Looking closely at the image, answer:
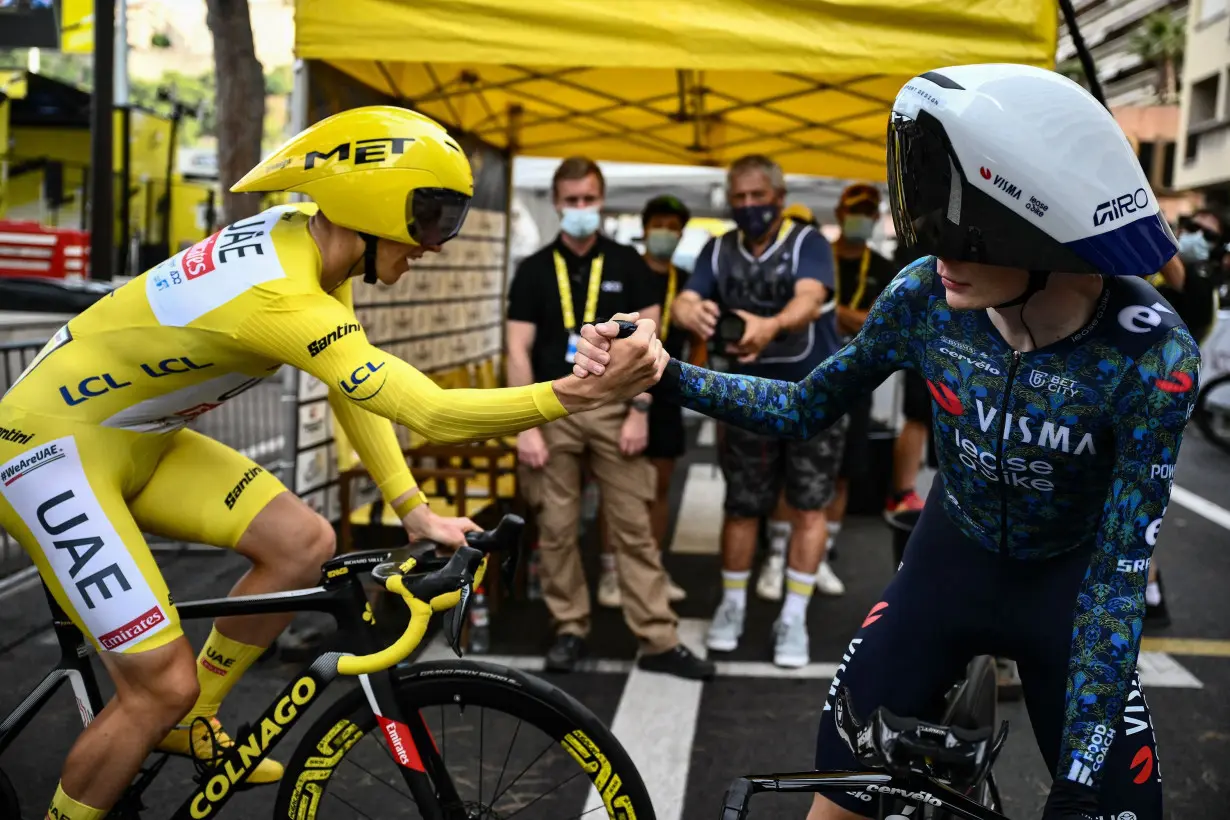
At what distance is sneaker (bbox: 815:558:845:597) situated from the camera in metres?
6.02

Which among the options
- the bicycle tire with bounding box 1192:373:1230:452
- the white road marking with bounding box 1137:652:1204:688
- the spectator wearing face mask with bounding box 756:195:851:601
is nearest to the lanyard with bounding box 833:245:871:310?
the spectator wearing face mask with bounding box 756:195:851:601

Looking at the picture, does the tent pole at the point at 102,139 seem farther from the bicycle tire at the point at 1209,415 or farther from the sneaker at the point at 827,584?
the bicycle tire at the point at 1209,415

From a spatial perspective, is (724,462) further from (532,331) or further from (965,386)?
(965,386)

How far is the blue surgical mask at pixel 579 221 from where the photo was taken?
4.81m

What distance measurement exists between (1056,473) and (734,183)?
3252 millimetres

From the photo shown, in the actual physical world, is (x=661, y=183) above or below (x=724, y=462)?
above

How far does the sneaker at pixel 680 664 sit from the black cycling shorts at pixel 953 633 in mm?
2548

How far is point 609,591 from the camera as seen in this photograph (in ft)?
19.0

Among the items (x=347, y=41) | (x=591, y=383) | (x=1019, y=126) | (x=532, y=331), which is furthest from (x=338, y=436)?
(x=1019, y=126)

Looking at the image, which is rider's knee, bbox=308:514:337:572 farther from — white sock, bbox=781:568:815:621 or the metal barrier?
the metal barrier

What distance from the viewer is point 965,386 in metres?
1.96

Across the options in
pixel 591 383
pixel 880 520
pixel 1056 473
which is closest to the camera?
pixel 1056 473

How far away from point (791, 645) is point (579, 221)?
217 centimetres

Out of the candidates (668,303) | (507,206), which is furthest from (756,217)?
(507,206)
